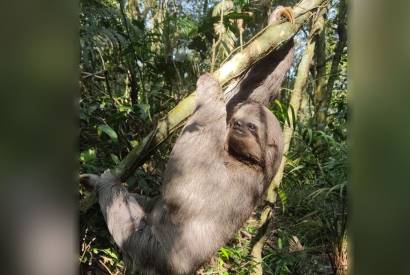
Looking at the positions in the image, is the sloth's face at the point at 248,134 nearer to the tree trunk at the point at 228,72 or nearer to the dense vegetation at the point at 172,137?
the dense vegetation at the point at 172,137

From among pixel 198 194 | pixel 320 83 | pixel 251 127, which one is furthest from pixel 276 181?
pixel 320 83

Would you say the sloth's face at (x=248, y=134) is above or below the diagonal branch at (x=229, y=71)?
below

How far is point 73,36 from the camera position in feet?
2.14

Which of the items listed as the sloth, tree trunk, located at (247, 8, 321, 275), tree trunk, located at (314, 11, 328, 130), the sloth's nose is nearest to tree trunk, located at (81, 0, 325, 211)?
the sloth

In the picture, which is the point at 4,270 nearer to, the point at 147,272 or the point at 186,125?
the point at 186,125

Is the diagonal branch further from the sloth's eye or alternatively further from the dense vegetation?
the sloth's eye

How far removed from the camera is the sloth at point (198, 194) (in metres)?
5.13

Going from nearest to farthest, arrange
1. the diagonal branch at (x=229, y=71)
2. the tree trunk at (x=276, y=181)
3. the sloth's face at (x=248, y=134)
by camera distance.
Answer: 1. the diagonal branch at (x=229, y=71)
2. the sloth's face at (x=248, y=134)
3. the tree trunk at (x=276, y=181)

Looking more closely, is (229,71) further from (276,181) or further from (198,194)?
(276,181)

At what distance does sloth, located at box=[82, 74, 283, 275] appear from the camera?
513cm

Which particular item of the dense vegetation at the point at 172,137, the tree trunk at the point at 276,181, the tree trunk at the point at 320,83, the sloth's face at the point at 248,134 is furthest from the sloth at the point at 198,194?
the tree trunk at the point at 320,83

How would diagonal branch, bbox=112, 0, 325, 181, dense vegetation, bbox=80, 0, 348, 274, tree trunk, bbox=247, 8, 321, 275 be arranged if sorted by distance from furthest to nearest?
tree trunk, bbox=247, 8, 321, 275
dense vegetation, bbox=80, 0, 348, 274
diagonal branch, bbox=112, 0, 325, 181

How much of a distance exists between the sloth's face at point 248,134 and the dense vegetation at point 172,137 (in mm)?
747

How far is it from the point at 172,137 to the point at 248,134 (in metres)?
1.46
